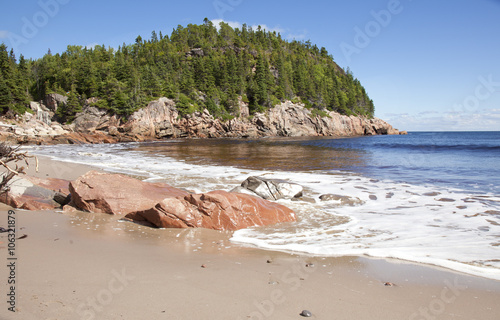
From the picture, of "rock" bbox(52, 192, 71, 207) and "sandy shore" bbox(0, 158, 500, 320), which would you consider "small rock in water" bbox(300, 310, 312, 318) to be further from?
"rock" bbox(52, 192, 71, 207)

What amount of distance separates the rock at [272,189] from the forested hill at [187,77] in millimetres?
58574

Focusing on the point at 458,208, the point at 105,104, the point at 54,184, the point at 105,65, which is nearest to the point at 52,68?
the point at 105,65

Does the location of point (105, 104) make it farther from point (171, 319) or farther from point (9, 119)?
point (171, 319)

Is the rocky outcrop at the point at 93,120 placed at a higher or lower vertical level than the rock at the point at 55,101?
lower

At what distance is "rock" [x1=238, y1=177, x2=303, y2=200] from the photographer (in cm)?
866

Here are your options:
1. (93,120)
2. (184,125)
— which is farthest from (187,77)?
(93,120)

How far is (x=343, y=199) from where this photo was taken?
8523mm

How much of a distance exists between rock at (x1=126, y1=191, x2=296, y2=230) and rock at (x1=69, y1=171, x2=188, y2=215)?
0.62 meters

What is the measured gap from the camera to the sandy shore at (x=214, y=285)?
2711 millimetres

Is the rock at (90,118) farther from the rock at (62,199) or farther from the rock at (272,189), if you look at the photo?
the rock at (272,189)

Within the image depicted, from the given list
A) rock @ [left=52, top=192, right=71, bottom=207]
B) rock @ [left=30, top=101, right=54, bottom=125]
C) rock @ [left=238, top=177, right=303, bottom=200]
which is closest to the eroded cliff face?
rock @ [left=30, top=101, right=54, bottom=125]

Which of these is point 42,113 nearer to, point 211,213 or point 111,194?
point 111,194

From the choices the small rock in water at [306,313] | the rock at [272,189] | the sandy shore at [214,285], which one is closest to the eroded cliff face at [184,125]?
the rock at [272,189]

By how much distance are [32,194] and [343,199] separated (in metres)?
8.10
